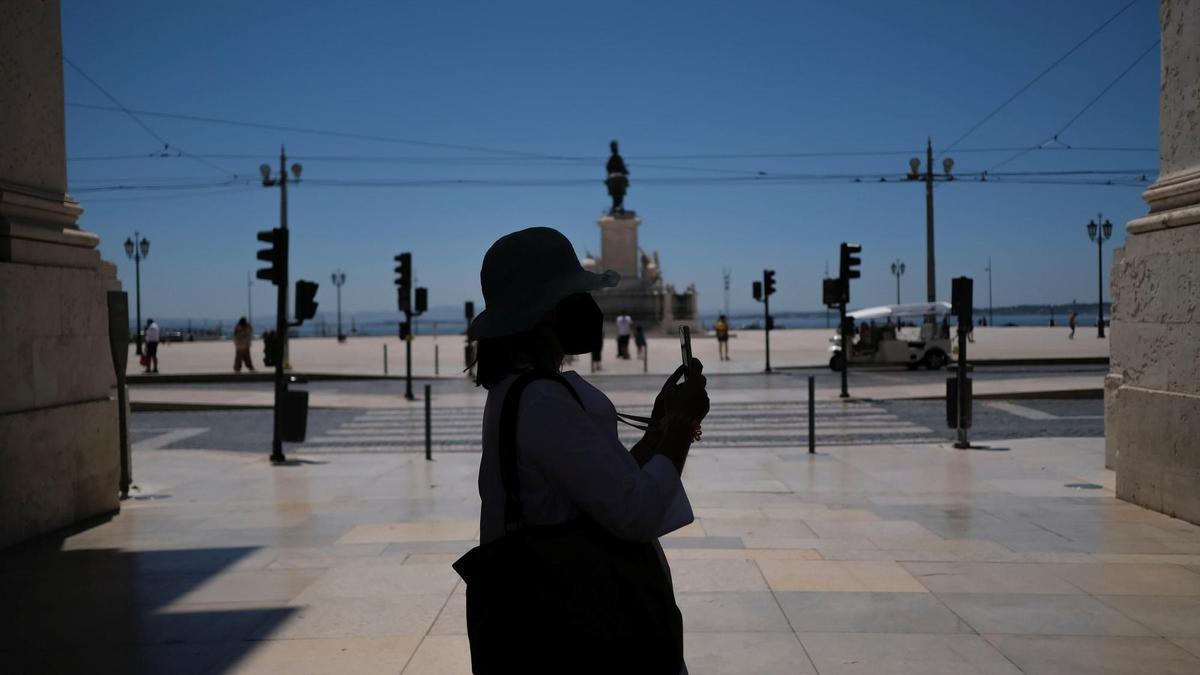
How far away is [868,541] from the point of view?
686 centimetres

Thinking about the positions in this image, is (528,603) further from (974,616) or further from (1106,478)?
(1106,478)

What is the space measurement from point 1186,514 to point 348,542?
5939 mm

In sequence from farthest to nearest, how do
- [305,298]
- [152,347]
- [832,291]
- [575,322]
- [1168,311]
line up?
[152,347], [832,291], [305,298], [1168,311], [575,322]

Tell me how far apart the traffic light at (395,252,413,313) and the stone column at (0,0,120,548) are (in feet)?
52.6

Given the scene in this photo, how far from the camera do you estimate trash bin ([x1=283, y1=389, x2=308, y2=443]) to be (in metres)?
11.8

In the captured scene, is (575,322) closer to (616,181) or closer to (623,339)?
(623,339)

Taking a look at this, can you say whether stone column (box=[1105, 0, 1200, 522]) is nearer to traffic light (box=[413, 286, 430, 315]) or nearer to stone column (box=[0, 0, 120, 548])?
stone column (box=[0, 0, 120, 548])

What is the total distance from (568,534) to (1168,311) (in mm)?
6905

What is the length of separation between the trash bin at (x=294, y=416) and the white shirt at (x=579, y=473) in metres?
10.1

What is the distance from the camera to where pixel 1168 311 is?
754 cm

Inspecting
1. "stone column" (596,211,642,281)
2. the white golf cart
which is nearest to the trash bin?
the white golf cart

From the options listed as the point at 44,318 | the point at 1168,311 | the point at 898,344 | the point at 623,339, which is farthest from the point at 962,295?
the point at 623,339

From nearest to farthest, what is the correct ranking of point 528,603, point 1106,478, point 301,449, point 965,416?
point 528,603 < point 1106,478 < point 965,416 < point 301,449

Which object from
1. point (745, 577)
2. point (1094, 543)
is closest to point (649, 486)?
point (745, 577)
